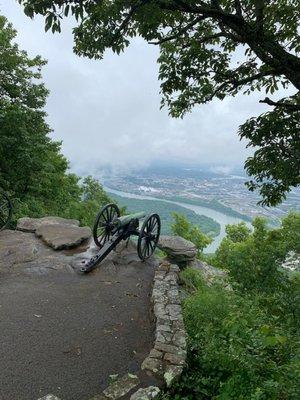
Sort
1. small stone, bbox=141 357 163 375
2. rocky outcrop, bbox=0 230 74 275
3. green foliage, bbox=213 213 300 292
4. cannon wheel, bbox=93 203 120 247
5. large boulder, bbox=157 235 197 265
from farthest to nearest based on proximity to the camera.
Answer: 1. green foliage, bbox=213 213 300 292
2. large boulder, bbox=157 235 197 265
3. cannon wheel, bbox=93 203 120 247
4. rocky outcrop, bbox=0 230 74 275
5. small stone, bbox=141 357 163 375

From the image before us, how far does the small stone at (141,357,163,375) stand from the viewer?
4910 millimetres

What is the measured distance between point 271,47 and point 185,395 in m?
5.15

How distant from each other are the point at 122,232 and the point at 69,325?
3254mm

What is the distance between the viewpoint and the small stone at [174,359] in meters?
5.07

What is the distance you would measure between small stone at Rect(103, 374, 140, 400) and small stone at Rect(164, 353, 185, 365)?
610 mm

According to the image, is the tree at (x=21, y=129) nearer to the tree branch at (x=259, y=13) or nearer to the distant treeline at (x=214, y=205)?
the tree branch at (x=259, y=13)

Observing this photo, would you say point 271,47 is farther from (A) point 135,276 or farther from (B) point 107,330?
(A) point 135,276

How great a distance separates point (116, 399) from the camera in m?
4.35

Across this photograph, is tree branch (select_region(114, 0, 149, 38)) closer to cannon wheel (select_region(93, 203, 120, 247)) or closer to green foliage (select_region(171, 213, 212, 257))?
cannon wheel (select_region(93, 203, 120, 247))

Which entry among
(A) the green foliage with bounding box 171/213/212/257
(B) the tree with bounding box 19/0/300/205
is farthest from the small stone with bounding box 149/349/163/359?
(A) the green foliage with bounding box 171/213/212/257

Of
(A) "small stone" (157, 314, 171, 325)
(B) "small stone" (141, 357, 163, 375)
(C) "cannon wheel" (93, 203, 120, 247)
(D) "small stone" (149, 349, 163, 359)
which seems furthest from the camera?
(C) "cannon wheel" (93, 203, 120, 247)

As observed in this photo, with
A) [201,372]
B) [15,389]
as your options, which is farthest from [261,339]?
[15,389]

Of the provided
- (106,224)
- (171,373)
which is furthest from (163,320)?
(106,224)

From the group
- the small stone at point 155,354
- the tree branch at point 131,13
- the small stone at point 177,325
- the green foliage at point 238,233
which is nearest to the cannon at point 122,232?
the small stone at point 177,325
